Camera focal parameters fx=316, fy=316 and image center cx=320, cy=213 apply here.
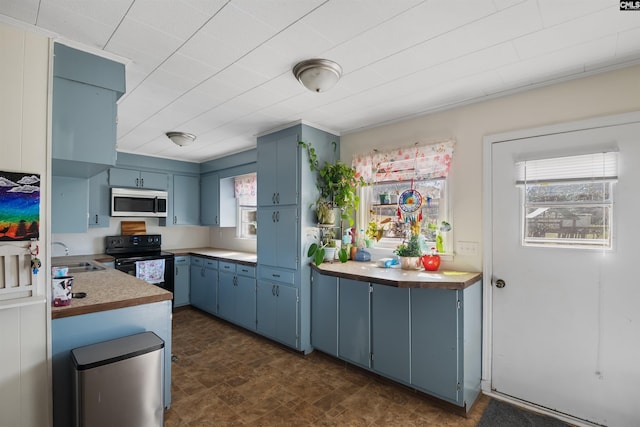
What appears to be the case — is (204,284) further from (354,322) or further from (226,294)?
(354,322)

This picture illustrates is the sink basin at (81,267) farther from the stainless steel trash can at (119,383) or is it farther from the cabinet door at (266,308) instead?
the stainless steel trash can at (119,383)

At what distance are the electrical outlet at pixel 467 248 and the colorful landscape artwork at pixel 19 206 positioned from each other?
285 cm

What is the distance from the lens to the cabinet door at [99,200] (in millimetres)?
4312


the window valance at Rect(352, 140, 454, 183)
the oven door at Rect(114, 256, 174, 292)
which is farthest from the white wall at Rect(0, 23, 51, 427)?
the oven door at Rect(114, 256, 174, 292)

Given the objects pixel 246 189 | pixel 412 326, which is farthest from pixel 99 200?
pixel 412 326

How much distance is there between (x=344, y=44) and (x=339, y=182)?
162 centimetres

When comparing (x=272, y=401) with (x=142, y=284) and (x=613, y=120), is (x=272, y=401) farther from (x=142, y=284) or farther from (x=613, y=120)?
(x=613, y=120)

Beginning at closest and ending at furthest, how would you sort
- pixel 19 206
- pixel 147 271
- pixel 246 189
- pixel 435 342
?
pixel 19 206
pixel 435 342
pixel 147 271
pixel 246 189

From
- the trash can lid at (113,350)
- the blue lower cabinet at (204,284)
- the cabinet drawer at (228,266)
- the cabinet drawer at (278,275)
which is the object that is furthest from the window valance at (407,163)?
the blue lower cabinet at (204,284)

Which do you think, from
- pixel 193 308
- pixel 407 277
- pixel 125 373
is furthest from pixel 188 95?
pixel 193 308

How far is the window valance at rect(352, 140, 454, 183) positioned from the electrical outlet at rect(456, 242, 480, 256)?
2.01ft

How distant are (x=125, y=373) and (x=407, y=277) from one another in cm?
192

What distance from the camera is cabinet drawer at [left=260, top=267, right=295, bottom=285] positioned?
3.29 meters

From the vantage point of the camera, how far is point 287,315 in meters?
3.31
